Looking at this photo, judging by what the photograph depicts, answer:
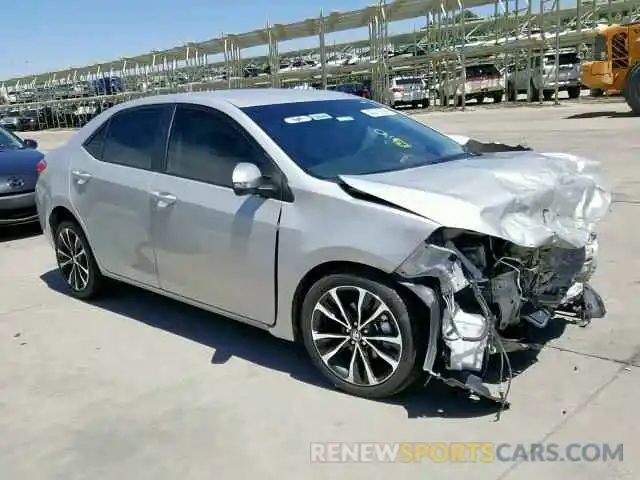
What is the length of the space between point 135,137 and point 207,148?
887 mm

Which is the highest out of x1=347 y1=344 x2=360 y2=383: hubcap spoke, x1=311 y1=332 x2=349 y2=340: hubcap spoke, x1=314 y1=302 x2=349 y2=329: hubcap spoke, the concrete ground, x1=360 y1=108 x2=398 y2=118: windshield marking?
x1=360 y1=108 x2=398 y2=118: windshield marking

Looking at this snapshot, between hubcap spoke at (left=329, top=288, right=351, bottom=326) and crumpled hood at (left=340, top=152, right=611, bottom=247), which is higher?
crumpled hood at (left=340, top=152, right=611, bottom=247)

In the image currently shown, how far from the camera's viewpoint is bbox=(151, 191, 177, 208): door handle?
14.7 feet

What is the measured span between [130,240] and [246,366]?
4.41 feet

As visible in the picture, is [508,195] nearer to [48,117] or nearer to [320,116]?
[320,116]

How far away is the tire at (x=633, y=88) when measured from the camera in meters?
17.9

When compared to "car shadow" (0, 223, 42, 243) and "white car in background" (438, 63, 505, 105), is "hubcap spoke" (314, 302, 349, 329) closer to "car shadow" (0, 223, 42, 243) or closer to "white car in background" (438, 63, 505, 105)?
"car shadow" (0, 223, 42, 243)

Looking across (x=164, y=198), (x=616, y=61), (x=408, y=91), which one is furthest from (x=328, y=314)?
(x=408, y=91)

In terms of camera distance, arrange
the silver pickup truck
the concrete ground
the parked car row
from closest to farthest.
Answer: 1. the concrete ground
2. the silver pickup truck
3. the parked car row

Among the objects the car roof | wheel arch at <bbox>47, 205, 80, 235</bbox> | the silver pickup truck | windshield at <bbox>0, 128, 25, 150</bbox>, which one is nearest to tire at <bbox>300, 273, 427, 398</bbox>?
the car roof

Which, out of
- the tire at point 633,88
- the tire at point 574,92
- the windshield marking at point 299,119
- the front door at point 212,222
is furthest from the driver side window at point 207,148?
the tire at point 574,92

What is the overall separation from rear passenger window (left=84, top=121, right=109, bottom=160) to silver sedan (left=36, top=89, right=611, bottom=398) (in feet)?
0.92

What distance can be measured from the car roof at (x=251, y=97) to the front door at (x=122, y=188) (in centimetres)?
13

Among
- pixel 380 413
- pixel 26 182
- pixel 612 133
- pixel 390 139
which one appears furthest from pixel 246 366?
pixel 612 133
